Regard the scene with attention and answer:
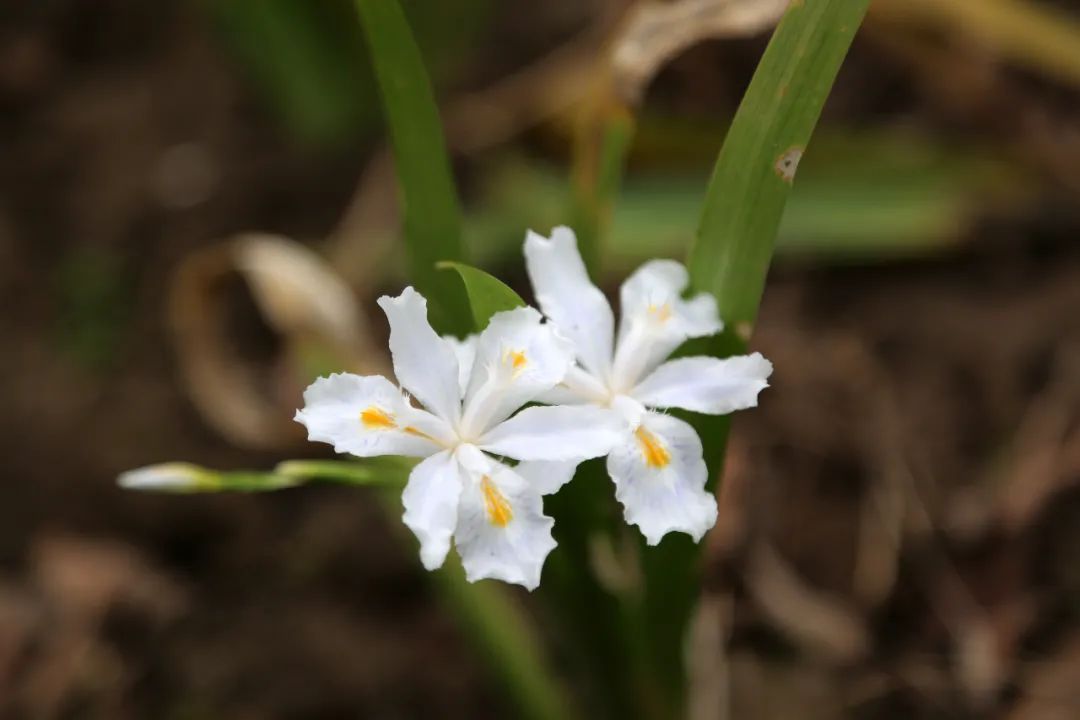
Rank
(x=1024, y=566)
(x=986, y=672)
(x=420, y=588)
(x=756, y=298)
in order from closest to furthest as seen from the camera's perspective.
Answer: (x=756, y=298)
(x=986, y=672)
(x=1024, y=566)
(x=420, y=588)

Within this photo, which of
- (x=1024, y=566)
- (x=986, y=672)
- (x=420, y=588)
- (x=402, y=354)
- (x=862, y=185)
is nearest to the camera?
(x=402, y=354)

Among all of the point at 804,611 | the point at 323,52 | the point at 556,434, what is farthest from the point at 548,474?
the point at 323,52

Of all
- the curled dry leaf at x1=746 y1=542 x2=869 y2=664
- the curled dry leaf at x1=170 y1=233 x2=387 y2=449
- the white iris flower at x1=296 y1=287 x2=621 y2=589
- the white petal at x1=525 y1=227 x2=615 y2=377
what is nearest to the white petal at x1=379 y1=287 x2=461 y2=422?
the white iris flower at x1=296 y1=287 x2=621 y2=589

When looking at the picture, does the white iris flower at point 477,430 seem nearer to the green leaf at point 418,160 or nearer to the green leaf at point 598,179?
the green leaf at point 418,160

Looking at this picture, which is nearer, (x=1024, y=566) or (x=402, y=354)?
(x=402, y=354)

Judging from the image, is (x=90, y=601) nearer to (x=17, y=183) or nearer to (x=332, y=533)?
(x=332, y=533)

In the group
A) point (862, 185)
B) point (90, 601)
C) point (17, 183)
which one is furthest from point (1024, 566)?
point (17, 183)
